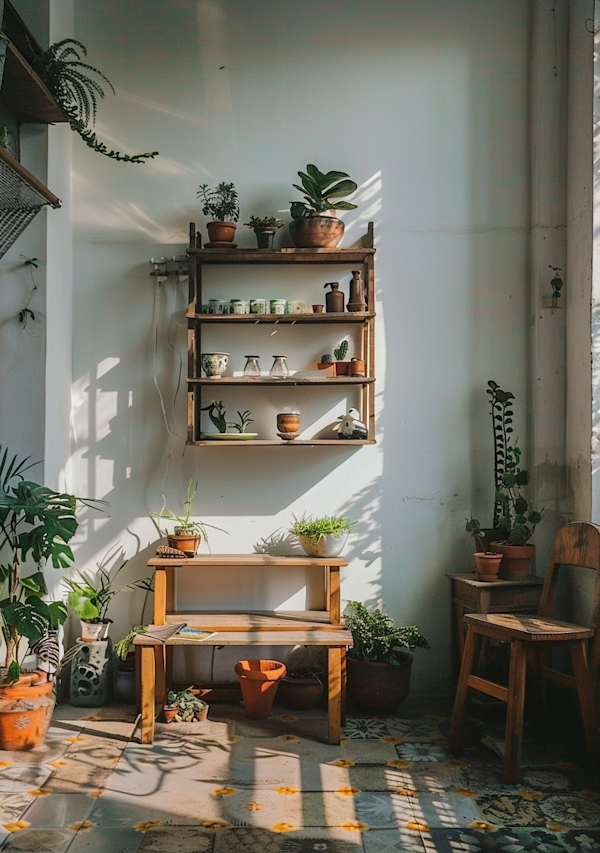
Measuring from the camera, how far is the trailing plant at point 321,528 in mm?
3998

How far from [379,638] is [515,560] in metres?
0.81

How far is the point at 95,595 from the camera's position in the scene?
4.10 m

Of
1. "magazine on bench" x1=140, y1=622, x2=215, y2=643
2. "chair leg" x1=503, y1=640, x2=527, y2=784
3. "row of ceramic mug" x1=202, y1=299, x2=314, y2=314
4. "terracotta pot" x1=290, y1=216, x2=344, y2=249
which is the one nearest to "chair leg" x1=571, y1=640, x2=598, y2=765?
"chair leg" x1=503, y1=640, x2=527, y2=784

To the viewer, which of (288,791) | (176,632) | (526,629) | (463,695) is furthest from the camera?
(176,632)

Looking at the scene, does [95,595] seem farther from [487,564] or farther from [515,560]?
[515,560]

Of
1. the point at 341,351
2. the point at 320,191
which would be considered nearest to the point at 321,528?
the point at 341,351

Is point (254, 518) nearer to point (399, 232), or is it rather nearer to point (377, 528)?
point (377, 528)

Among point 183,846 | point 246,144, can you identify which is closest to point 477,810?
point 183,846

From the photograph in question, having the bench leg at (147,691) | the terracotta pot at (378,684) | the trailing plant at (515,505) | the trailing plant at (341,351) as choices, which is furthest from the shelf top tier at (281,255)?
the terracotta pot at (378,684)

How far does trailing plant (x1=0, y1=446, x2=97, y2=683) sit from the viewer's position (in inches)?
130

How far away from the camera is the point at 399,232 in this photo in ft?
14.2

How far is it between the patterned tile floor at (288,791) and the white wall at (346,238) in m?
0.89

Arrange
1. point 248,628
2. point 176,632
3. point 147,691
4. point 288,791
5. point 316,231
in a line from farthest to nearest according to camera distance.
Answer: point 316,231
point 248,628
point 176,632
point 147,691
point 288,791

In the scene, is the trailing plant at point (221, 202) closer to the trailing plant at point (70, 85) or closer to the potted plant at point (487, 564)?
the trailing plant at point (70, 85)
